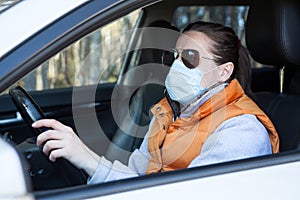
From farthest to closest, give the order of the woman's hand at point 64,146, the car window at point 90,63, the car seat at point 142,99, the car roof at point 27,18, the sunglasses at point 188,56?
the car window at point 90,63, the car seat at point 142,99, the sunglasses at point 188,56, the woman's hand at point 64,146, the car roof at point 27,18

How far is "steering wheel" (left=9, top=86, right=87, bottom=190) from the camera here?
6.45 feet

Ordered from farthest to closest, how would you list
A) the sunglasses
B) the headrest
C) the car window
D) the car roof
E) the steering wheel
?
the car window < the headrest < the sunglasses < the steering wheel < the car roof

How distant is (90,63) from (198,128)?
8.63 ft

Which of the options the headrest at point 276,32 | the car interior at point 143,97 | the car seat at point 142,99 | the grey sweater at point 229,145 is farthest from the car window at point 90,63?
the grey sweater at point 229,145

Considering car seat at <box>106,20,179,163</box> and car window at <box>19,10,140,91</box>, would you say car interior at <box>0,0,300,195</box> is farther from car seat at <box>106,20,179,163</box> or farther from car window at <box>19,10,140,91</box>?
car window at <box>19,10,140,91</box>

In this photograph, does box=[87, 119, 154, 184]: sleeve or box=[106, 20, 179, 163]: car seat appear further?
box=[106, 20, 179, 163]: car seat

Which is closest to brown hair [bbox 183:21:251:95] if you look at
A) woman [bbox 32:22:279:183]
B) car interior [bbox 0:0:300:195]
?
woman [bbox 32:22:279:183]

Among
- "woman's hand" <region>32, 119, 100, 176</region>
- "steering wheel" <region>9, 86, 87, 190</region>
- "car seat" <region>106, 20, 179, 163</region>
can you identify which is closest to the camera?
"woman's hand" <region>32, 119, 100, 176</region>

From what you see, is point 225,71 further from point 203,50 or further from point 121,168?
point 121,168

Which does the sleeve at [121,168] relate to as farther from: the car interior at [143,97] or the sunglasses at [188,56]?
the sunglasses at [188,56]

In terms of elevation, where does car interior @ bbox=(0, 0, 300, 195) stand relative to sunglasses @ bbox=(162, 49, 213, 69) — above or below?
below

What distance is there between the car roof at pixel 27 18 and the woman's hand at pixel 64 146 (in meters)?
0.39

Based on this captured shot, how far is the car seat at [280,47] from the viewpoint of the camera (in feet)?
7.16

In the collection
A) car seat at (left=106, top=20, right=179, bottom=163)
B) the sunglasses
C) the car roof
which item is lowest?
car seat at (left=106, top=20, right=179, bottom=163)
